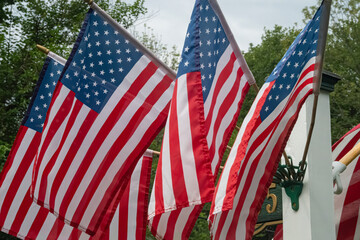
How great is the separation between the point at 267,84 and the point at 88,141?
2008mm

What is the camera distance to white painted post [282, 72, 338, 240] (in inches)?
202

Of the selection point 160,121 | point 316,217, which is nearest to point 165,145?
point 160,121

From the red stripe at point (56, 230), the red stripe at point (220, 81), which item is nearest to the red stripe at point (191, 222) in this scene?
the red stripe at point (220, 81)

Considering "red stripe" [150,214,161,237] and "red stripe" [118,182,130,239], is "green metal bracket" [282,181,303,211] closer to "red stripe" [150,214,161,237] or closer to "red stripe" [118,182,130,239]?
"red stripe" [150,214,161,237]

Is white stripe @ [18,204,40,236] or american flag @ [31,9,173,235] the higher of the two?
american flag @ [31,9,173,235]

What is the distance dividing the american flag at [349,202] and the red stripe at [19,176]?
13.4 ft

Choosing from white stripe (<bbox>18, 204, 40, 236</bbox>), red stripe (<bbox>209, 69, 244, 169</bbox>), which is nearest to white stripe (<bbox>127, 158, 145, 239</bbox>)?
white stripe (<bbox>18, 204, 40, 236</bbox>)

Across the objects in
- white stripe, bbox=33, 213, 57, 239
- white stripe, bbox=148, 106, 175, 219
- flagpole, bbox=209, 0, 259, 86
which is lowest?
white stripe, bbox=33, 213, 57, 239

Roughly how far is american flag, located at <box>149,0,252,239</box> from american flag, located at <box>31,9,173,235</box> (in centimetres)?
70

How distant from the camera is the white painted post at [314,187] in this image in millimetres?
5129

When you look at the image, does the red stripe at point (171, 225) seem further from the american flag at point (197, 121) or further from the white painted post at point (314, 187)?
the white painted post at point (314, 187)

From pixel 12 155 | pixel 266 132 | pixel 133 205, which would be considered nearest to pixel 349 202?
pixel 266 132

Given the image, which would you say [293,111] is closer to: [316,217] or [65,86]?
[316,217]

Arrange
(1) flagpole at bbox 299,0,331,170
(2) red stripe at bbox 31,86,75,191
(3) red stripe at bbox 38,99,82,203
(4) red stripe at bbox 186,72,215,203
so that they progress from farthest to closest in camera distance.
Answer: (2) red stripe at bbox 31,86,75,191, (3) red stripe at bbox 38,99,82,203, (1) flagpole at bbox 299,0,331,170, (4) red stripe at bbox 186,72,215,203
